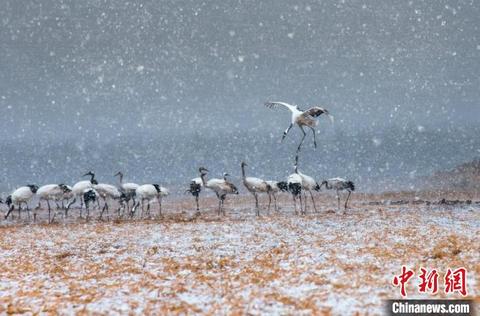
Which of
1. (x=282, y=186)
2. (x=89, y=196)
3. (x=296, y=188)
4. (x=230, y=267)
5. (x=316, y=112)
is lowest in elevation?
(x=230, y=267)

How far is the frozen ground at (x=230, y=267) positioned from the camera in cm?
989

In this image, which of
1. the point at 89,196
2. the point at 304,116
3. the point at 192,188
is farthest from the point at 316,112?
the point at 89,196

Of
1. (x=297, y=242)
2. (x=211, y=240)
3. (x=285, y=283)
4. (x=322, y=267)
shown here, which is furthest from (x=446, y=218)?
(x=285, y=283)

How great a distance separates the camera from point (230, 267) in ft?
44.7

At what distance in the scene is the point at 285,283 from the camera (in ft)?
36.7

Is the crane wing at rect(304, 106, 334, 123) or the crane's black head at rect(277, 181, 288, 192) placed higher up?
the crane wing at rect(304, 106, 334, 123)

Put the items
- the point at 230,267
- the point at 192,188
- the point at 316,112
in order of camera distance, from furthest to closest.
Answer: the point at 192,188, the point at 316,112, the point at 230,267

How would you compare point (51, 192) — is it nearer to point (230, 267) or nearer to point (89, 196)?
point (89, 196)

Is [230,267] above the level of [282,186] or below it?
below

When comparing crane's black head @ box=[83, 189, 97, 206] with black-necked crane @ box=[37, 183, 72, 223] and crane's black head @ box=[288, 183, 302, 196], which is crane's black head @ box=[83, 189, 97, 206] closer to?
black-necked crane @ box=[37, 183, 72, 223]

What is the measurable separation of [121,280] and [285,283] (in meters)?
4.31

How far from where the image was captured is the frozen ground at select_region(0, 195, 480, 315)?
32.4 ft

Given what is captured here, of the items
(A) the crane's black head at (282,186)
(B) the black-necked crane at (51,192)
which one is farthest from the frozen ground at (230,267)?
(A) the crane's black head at (282,186)

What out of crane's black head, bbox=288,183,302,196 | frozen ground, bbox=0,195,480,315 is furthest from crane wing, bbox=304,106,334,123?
frozen ground, bbox=0,195,480,315
